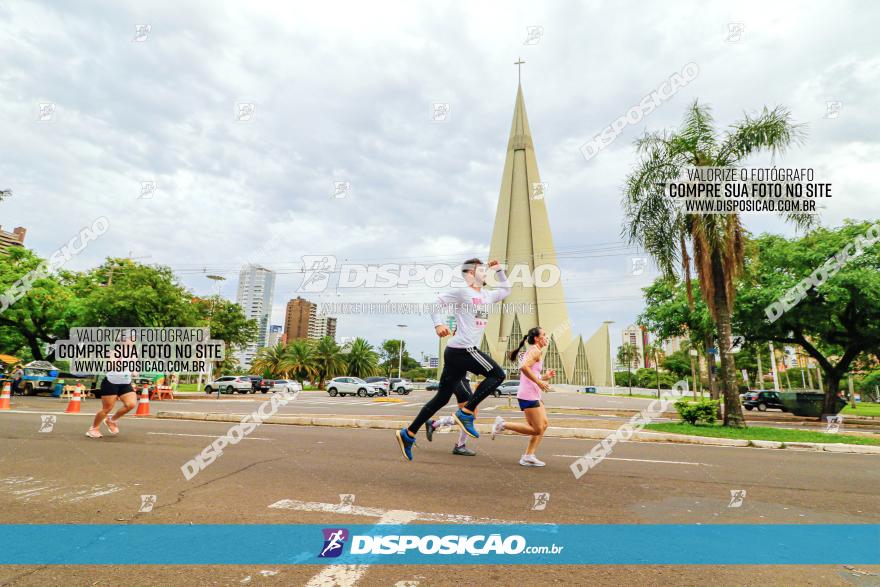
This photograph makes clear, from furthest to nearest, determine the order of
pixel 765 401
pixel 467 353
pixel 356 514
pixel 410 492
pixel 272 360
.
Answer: pixel 272 360, pixel 765 401, pixel 467 353, pixel 410 492, pixel 356 514

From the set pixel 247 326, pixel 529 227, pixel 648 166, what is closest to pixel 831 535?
pixel 648 166

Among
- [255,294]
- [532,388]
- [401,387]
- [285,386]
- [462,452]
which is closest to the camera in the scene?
[532,388]

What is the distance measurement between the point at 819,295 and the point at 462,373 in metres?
18.4

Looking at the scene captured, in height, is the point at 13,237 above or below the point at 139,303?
above

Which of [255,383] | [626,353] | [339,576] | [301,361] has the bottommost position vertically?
[255,383]

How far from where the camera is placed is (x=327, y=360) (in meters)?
55.8

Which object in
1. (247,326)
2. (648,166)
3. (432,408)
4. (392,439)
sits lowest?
(392,439)

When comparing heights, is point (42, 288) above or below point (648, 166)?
below

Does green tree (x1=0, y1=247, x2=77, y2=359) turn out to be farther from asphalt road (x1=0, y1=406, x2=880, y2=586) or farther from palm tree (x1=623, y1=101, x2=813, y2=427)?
palm tree (x1=623, y1=101, x2=813, y2=427)

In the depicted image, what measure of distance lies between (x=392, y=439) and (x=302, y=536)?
17.8 feet

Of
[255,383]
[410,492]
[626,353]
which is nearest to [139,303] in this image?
[255,383]

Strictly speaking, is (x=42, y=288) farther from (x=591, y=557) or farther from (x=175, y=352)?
(x=591, y=557)

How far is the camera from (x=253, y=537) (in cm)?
315

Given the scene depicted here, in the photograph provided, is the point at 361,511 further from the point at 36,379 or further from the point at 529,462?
the point at 36,379
